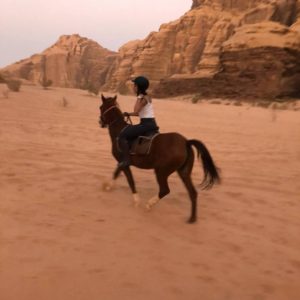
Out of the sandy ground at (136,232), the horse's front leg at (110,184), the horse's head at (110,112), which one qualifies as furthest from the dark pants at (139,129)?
the sandy ground at (136,232)

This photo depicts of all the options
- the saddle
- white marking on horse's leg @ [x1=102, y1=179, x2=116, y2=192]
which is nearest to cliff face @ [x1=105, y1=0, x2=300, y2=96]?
white marking on horse's leg @ [x1=102, y1=179, x2=116, y2=192]

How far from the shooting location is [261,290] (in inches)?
126

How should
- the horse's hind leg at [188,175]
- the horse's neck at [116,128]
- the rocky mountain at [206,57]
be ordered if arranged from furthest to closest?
the rocky mountain at [206,57], the horse's neck at [116,128], the horse's hind leg at [188,175]

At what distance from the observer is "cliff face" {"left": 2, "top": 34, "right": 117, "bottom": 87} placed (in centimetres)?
7600

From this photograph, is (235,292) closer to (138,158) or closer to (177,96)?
(138,158)

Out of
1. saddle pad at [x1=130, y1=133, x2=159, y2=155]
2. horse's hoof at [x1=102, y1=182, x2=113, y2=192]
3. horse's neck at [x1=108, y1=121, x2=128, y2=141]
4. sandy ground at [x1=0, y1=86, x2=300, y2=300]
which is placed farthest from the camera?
horse's hoof at [x1=102, y1=182, x2=113, y2=192]

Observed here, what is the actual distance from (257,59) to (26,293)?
36056 mm

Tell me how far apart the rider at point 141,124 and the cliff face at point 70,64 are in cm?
6802

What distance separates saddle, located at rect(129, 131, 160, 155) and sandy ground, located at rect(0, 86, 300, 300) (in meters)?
0.71

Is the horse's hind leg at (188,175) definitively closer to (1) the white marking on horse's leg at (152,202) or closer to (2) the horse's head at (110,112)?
(1) the white marking on horse's leg at (152,202)

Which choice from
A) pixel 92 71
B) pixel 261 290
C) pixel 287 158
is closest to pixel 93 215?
pixel 261 290

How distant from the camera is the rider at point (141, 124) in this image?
→ 203 inches

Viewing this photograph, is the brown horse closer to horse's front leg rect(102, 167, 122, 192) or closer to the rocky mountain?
horse's front leg rect(102, 167, 122, 192)

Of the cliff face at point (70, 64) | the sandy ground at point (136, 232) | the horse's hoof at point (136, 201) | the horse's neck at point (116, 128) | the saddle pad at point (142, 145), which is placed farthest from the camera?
the cliff face at point (70, 64)
